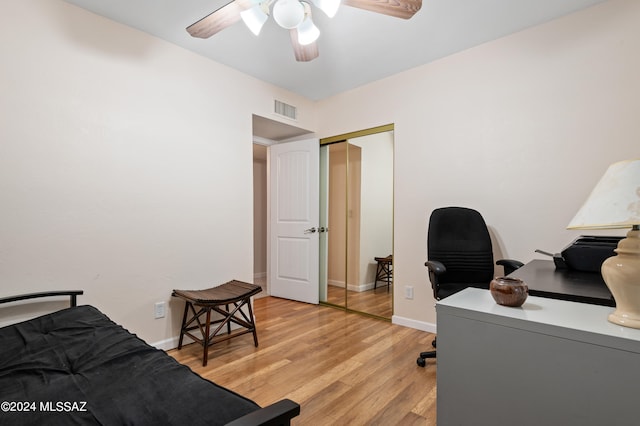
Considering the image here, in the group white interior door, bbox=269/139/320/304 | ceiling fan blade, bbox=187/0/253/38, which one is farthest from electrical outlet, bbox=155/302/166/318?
ceiling fan blade, bbox=187/0/253/38

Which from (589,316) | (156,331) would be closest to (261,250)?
(156,331)

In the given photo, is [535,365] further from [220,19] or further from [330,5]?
[220,19]

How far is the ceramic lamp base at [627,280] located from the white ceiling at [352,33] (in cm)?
194

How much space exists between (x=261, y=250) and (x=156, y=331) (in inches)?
114

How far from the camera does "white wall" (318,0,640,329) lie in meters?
2.11

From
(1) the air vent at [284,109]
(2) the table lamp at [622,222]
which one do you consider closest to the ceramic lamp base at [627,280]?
(2) the table lamp at [622,222]

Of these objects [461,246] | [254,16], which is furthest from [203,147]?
[461,246]

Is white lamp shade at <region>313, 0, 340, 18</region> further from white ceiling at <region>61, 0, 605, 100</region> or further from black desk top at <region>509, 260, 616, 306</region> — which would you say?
black desk top at <region>509, 260, 616, 306</region>

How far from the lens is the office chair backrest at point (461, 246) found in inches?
94.9

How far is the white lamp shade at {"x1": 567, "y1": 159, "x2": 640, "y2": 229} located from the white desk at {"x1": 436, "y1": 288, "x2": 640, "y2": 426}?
29cm

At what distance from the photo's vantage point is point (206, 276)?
2785mm

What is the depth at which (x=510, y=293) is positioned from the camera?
1024mm

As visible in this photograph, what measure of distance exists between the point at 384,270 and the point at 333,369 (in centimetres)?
167

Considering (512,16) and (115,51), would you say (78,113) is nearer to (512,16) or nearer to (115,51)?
(115,51)
